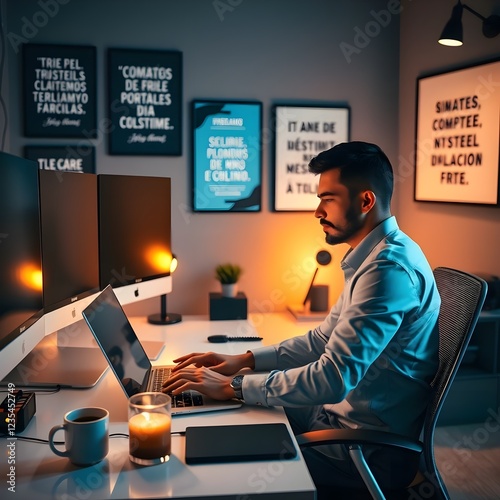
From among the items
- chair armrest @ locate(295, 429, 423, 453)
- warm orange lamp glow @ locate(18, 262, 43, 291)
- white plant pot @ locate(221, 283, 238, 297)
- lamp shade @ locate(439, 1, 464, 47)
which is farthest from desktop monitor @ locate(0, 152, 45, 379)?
lamp shade @ locate(439, 1, 464, 47)

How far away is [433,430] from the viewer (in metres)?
1.33

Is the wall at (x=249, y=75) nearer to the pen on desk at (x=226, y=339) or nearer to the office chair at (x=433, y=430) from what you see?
the pen on desk at (x=226, y=339)

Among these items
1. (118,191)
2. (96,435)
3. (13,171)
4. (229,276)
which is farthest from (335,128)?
(96,435)

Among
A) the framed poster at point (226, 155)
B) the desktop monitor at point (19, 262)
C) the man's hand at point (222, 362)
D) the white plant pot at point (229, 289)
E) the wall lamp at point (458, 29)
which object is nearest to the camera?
the desktop monitor at point (19, 262)

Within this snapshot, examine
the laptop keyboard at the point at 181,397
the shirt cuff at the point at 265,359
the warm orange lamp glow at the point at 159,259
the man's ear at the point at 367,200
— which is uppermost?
the man's ear at the point at 367,200

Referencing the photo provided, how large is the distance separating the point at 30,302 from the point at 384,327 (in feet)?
2.89

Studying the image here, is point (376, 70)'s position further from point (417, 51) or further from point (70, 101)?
point (70, 101)

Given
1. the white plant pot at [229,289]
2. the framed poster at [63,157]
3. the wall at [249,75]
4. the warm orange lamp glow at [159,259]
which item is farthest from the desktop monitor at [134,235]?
the framed poster at [63,157]

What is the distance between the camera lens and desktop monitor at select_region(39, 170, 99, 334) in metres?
1.60

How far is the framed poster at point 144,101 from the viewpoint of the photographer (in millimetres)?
2887

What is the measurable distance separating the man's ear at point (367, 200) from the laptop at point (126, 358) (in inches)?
24.8

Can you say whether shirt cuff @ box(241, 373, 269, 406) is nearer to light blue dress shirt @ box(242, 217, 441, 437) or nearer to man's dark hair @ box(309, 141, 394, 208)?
light blue dress shirt @ box(242, 217, 441, 437)

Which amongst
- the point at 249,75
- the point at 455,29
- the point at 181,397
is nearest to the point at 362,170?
the point at 181,397

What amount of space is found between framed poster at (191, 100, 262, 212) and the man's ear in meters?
1.52
